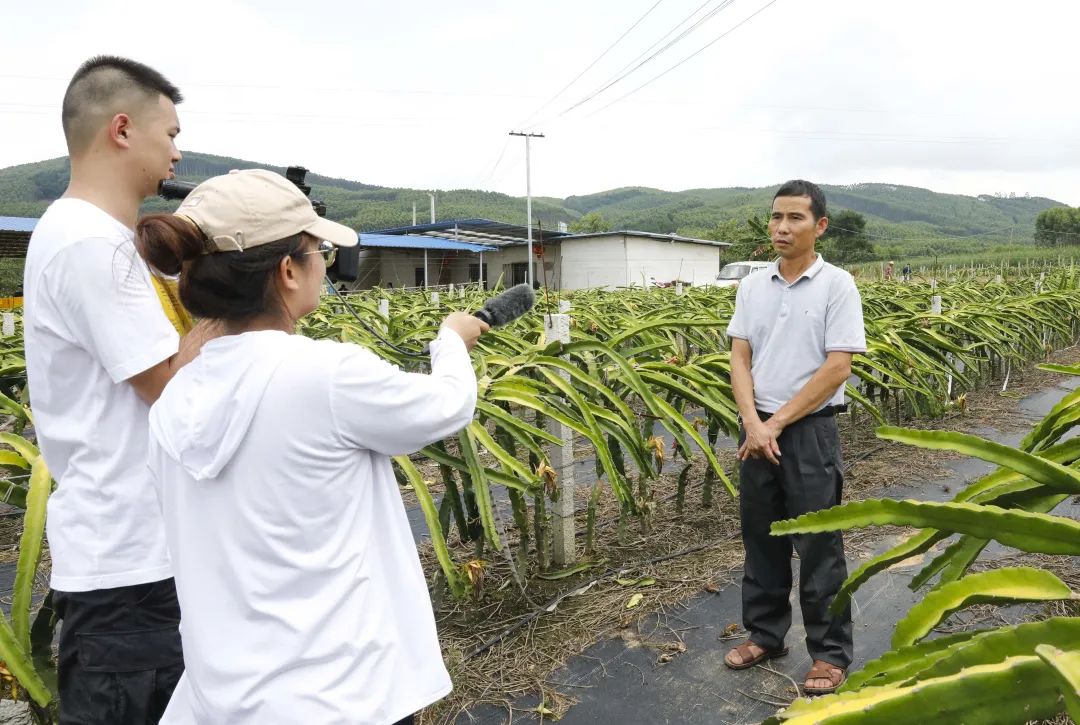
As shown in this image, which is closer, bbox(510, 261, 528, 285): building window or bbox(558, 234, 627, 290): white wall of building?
bbox(558, 234, 627, 290): white wall of building

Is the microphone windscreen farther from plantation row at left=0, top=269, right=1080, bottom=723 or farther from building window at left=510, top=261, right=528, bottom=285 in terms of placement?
building window at left=510, top=261, right=528, bottom=285

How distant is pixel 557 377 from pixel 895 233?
97303 mm

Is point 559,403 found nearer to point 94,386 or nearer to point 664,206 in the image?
point 94,386

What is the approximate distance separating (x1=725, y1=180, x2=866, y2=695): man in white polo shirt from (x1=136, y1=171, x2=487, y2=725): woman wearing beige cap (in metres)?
1.37

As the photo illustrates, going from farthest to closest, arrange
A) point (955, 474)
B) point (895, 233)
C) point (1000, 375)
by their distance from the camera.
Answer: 1. point (895, 233)
2. point (1000, 375)
3. point (955, 474)

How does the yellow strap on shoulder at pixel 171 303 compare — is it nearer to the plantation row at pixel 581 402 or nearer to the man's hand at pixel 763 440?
the plantation row at pixel 581 402

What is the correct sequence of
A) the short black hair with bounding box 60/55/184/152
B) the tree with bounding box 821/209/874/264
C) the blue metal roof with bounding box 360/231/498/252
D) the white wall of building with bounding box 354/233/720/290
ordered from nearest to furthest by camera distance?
1. the short black hair with bounding box 60/55/184/152
2. the blue metal roof with bounding box 360/231/498/252
3. the white wall of building with bounding box 354/233/720/290
4. the tree with bounding box 821/209/874/264

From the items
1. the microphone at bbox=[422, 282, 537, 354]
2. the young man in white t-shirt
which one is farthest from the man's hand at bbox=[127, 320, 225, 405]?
the microphone at bbox=[422, 282, 537, 354]

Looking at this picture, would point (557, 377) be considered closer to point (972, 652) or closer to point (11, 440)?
point (11, 440)

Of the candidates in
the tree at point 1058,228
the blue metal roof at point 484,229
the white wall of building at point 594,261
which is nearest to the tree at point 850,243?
the tree at point 1058,228

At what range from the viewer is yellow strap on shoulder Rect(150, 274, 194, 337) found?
1.28 m

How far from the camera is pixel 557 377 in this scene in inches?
97.7

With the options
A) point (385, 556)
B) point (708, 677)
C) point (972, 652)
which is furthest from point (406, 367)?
point (972, 652)

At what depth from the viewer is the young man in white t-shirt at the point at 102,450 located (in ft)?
3.72
